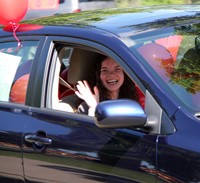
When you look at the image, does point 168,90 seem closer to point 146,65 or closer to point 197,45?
point 146,65

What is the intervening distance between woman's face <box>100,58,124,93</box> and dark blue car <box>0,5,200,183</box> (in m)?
0.15

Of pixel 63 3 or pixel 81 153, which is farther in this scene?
pixel 63 3

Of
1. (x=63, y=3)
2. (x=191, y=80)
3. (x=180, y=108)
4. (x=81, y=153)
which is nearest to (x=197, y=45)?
(x=191, y=80)

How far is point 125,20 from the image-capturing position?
11.8ft

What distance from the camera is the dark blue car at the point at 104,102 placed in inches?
115

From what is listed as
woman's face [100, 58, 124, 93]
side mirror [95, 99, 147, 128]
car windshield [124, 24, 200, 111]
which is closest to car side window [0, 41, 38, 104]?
woman's face [100, 58, 124, 93]

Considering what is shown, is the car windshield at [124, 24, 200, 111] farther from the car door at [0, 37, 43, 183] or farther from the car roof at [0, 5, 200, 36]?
the car door at [0, 37, 43, 183]

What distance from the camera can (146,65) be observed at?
3.14 m

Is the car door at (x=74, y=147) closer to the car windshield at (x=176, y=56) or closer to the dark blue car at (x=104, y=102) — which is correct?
the dark blue car at (x=104, y=102)

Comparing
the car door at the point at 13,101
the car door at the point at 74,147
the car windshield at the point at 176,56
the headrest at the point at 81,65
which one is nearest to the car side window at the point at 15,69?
the car door at the point at 13,101

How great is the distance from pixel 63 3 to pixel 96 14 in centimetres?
774

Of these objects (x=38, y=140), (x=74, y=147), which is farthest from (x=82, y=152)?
(x=38, y=140)

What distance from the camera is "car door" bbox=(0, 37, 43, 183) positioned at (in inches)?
142

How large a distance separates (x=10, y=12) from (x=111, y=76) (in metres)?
0.97
